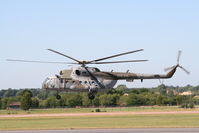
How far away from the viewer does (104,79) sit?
7050 cm

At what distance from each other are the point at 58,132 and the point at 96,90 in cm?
1293

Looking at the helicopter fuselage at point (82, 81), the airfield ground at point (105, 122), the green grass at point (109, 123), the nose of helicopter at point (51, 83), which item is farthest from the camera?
the nose of helicopter at point (51, 83)

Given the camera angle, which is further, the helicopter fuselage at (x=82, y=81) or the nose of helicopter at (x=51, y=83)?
the nose of helicopter at (x=51, y=83)

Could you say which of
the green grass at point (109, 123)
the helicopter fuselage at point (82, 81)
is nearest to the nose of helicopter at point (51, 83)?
the helicopter fuselage at point (82, 81)

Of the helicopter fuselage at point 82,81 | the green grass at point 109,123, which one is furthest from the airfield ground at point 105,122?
the helicopter fuselage at point 82,81

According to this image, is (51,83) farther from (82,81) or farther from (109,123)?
(109,123)

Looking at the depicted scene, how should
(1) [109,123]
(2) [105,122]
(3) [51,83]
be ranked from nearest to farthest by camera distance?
(3) [51,83], (1) [109,123], (2) [105,122]

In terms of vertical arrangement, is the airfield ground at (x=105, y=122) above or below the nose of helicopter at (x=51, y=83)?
below

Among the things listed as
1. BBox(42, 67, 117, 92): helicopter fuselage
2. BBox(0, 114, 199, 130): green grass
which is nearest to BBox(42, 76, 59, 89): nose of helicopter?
BBox(42, 67, 117, 92): helicopter fuselage

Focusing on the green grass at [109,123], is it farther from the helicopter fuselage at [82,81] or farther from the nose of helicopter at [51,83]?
the nose of helicopter at [51,83]

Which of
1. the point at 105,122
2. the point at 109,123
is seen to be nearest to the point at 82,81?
the point at 109,123

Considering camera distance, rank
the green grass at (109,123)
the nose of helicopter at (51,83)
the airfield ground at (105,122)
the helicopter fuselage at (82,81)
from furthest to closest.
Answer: the nose of helicopter at (51,83)
the helicopter fuselage at (82,81)
the airfield ground at (105,122)
the green grass at (109,123)

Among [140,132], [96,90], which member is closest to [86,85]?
[96,90]

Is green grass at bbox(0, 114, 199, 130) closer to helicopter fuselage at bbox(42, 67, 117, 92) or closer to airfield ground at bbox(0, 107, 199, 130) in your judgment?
airfield ground at bbox(0, 107, 199, 130)
